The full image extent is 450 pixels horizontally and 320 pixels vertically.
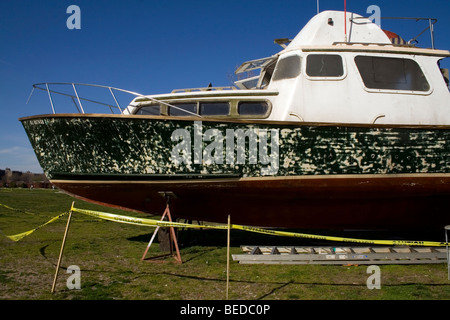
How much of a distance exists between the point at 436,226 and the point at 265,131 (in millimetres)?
4142

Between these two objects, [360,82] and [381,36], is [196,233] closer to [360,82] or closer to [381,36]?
[360,82]

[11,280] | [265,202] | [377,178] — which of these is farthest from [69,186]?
[377,178]

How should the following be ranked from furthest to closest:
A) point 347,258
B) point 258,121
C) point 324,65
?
point 324,65
point 258,121
point 347,258

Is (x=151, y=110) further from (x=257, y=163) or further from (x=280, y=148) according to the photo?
(x=280, y=148)

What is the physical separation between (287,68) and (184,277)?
4.29m

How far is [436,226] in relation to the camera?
677 cm

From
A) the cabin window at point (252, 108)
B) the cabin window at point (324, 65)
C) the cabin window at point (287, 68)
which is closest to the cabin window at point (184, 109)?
the cabin window at point (252, 108)

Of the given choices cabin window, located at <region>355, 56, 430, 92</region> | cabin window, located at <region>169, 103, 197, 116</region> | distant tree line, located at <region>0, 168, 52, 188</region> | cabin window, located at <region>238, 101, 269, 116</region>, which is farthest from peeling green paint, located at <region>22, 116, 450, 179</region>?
distant tree line, located at <region>0, 168, 52, 188</region>

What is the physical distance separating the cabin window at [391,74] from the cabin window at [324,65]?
39 cm

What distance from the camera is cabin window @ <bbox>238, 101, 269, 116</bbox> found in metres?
6.32
